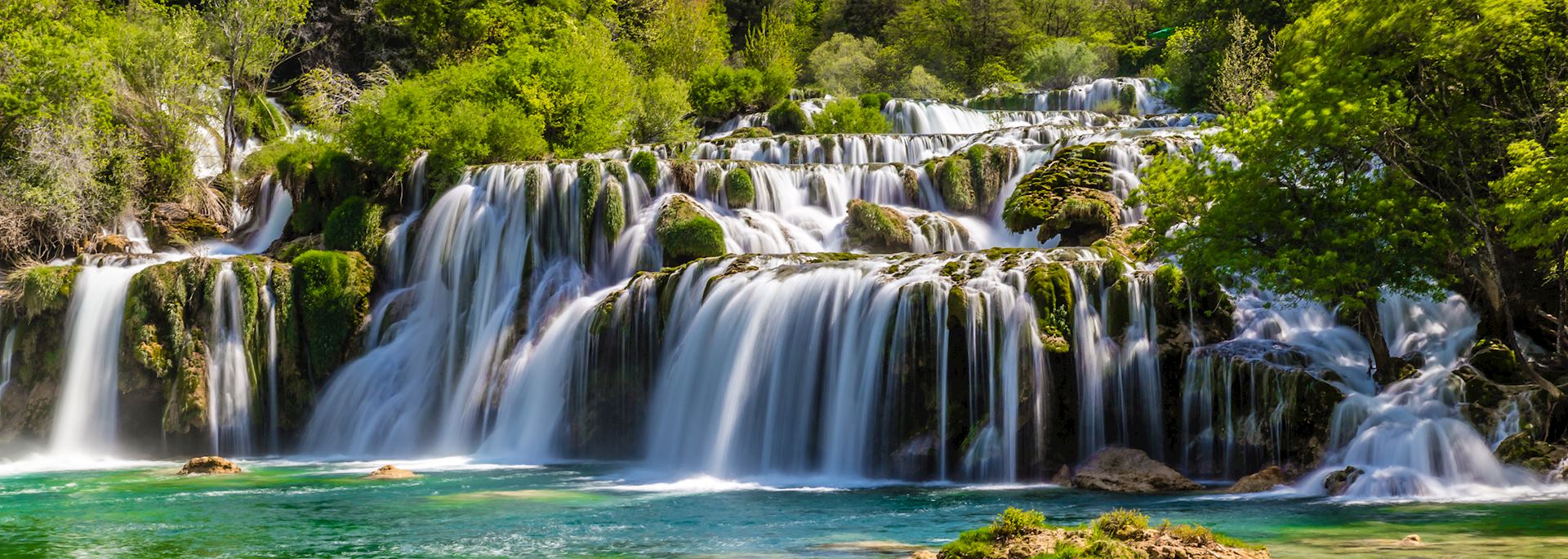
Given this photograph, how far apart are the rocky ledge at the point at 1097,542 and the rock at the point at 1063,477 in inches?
305

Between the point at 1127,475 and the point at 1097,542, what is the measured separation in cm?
875

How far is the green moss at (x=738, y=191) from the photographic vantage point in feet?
99.0

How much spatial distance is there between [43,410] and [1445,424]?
26727mm

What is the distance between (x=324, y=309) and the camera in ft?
91.9

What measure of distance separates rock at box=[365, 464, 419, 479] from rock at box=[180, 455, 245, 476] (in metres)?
3.09

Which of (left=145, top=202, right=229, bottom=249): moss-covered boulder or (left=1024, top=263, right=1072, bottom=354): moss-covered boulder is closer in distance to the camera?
(left=1024, top=263, right=1072, bottom=354): moss-covered boulder

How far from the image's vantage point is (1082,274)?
65.7 feet

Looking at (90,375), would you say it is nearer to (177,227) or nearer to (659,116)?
(177,227)

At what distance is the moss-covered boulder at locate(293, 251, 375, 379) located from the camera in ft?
91.6

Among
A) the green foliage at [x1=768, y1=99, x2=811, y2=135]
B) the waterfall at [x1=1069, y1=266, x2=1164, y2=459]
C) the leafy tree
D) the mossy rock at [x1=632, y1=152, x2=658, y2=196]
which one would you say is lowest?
the waterfall at [x1=1069, y1=266, x2=1164, y2=459]

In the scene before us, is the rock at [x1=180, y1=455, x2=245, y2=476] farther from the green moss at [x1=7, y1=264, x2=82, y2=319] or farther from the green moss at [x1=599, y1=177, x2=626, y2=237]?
the green moss at [x1=599, y1=177, x2=626, y2=237]

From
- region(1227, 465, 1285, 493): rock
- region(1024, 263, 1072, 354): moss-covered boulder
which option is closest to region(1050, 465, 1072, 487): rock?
region(1024, 263, 1072, 354): moss-covered boulder

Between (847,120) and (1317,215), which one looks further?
(847,120)

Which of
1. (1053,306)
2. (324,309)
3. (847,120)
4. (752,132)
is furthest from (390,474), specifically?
(847,120)
